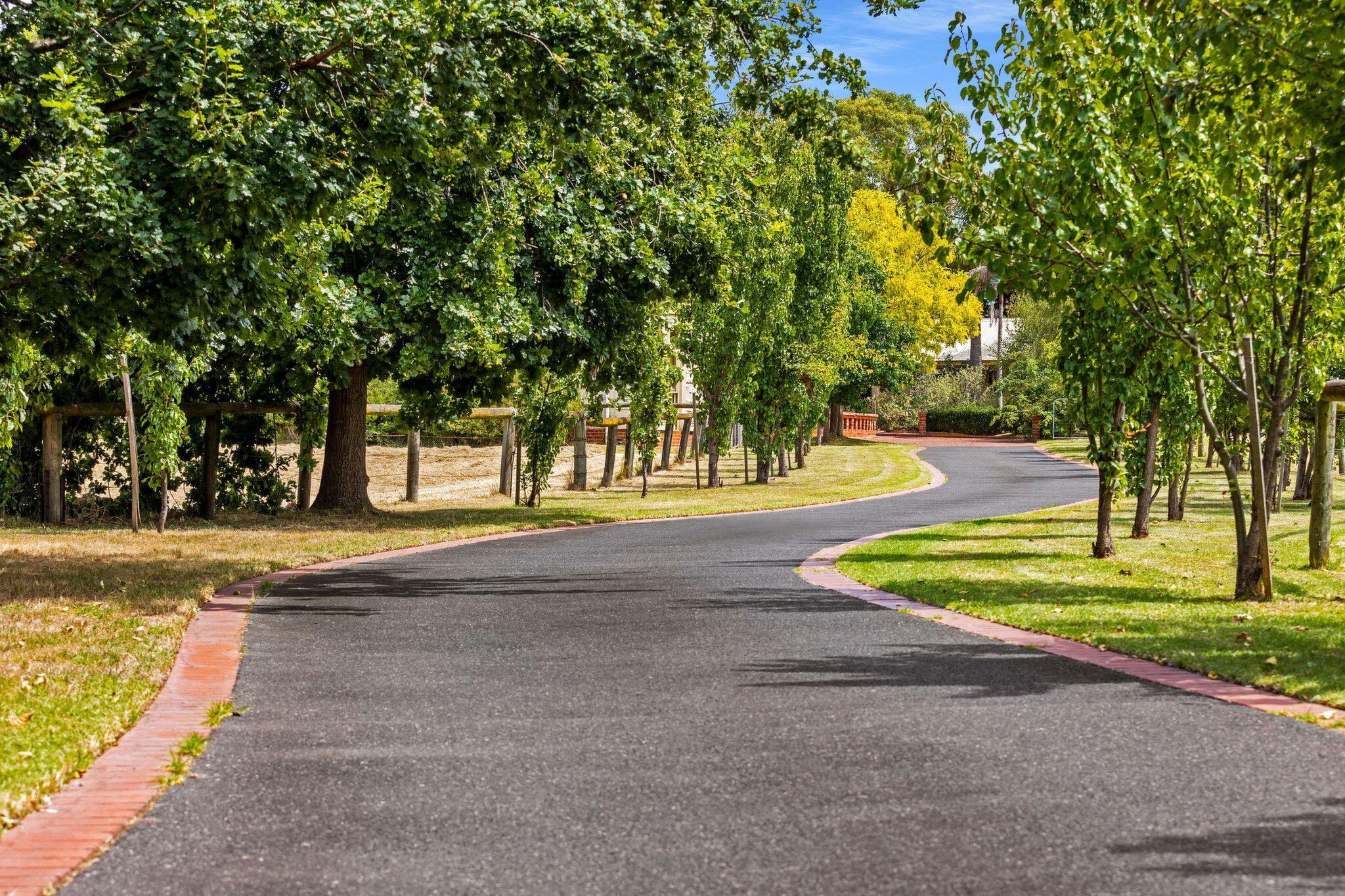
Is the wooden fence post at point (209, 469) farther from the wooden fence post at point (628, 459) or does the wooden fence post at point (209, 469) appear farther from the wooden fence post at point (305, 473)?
the wooden fence post at point (628, 459)

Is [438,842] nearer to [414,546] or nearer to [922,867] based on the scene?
[922,867]

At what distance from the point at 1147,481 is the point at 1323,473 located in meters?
3.76

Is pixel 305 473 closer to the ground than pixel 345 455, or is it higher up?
closer to the ground

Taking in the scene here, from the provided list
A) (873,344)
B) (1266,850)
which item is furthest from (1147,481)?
(873,344)

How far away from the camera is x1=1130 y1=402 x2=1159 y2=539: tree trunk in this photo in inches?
687

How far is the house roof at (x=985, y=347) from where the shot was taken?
87.9 m

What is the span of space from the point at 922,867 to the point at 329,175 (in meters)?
7.57

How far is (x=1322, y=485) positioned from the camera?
1428 centimetres

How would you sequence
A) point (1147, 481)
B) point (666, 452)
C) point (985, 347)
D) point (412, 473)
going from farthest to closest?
1. point (985, 347)
2. point (666, 452)
3. point (412, 473)
4. point (1147, 481)

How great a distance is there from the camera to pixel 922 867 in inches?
173

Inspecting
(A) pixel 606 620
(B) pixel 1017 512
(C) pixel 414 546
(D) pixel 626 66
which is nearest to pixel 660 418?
(B) pixel 1017 512

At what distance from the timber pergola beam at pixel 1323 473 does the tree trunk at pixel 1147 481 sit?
2.89 meters

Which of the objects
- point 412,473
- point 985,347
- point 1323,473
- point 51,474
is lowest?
point 412,473

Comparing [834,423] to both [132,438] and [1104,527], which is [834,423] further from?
[132,438]
